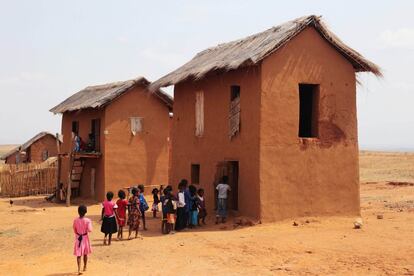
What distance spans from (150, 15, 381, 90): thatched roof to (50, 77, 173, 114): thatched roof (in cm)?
473

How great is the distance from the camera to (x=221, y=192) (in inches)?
562

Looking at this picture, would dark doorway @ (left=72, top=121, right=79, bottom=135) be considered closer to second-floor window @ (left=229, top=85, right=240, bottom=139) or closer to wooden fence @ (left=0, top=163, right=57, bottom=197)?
wooden fence @ (left=0, top=163, right=57, bottom=197)

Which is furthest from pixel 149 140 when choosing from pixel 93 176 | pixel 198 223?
pixel 198 223

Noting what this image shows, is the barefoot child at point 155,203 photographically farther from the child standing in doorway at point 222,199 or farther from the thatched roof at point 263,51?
the thatched roof at point 263,51

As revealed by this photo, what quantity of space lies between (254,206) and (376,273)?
555 cm

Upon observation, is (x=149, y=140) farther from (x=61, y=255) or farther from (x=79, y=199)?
(x=61, y=255)

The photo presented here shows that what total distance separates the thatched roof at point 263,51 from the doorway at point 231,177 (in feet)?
8.68

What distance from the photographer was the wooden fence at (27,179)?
25031 mm

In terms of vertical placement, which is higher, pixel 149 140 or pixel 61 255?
pixel 149 140

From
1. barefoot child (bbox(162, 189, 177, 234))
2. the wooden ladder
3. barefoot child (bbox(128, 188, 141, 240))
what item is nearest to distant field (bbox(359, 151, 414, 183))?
the wooden ladder

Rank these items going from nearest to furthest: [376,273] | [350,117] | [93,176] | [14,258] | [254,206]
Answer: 1. [376,273]
2. [14,258]
3. [254,206]
4. [350,117]
5. [93,176]

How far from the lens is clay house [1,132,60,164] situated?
33719mm

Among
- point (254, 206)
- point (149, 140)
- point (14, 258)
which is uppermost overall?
point (149, 140)

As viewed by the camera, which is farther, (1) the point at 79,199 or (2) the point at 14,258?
(1) the point at 79,199
